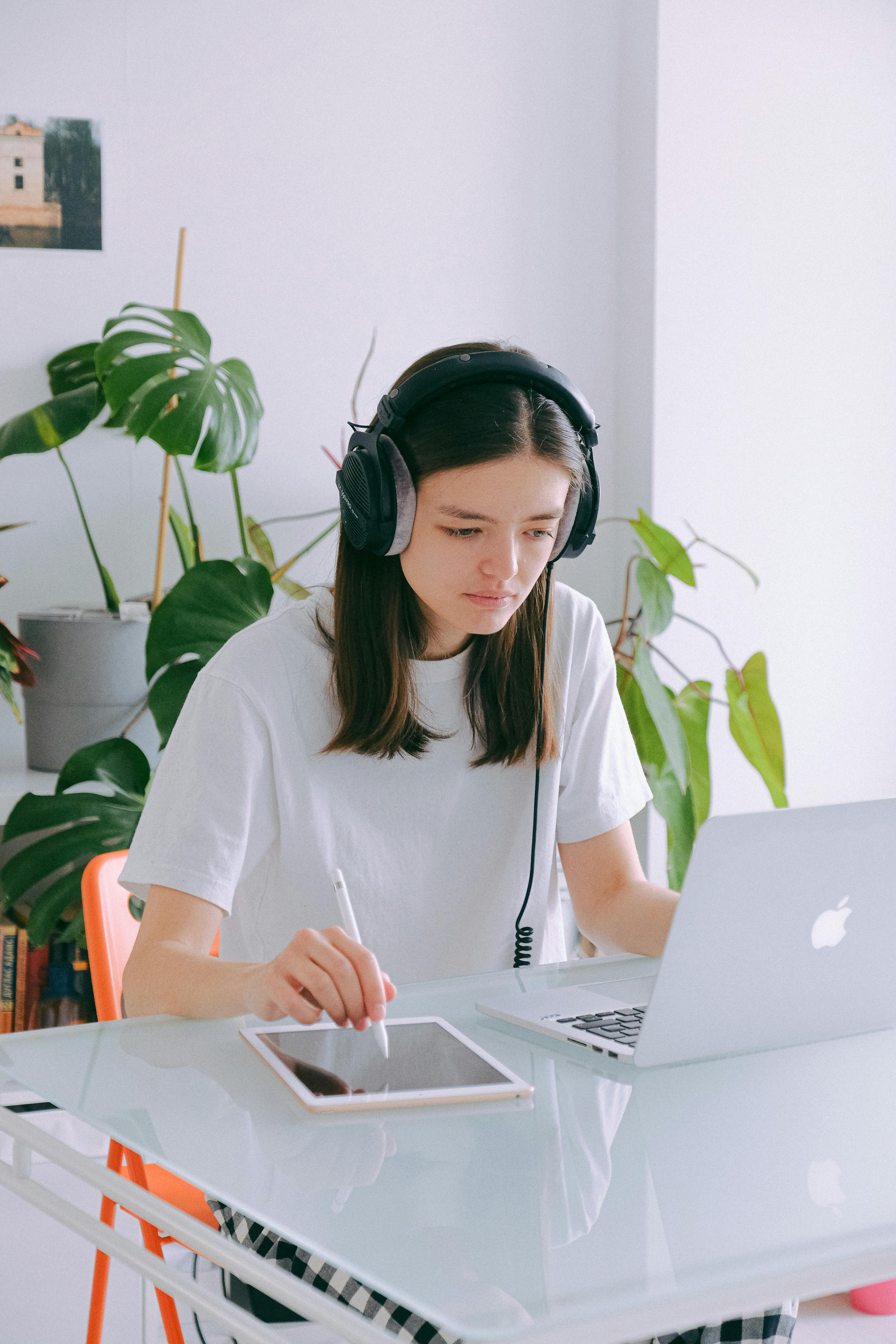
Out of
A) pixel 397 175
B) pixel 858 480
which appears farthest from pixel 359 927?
pixel 858 480

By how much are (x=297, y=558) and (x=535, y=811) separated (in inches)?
36.3

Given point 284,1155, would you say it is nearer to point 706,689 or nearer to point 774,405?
point 706,689

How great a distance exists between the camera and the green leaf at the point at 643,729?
2.30 meters

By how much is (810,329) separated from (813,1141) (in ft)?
8.02

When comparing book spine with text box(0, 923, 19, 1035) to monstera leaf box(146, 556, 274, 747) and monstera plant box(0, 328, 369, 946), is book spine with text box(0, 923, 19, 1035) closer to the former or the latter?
monstera plant box(0, 328, 369, 946)

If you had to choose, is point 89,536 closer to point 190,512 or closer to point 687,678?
point 190,512

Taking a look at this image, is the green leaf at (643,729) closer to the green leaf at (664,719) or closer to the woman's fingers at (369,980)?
the green leaf at (664,719)

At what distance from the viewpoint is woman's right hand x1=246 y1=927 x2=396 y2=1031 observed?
2.79 ft

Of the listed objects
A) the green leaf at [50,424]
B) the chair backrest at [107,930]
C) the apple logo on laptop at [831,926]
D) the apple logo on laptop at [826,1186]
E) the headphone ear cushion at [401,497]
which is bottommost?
the chair backrest at [107,930]

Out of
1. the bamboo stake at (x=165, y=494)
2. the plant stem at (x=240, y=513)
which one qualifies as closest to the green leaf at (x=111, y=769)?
the bamboo stake at (x=165, y=494)

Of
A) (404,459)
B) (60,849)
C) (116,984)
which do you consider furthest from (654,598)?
(116,984)

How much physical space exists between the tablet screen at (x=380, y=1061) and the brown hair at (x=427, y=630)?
0.42m

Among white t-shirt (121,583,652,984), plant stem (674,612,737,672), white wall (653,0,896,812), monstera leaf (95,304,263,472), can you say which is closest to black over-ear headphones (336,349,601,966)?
white t-shirt (121,583,652,984)

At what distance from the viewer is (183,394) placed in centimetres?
205
